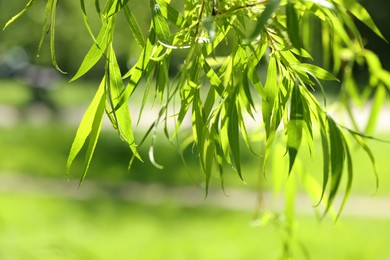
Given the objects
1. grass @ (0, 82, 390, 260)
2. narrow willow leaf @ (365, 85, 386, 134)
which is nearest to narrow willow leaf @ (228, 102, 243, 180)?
narrow willow leaf @ (365, 85, 386, 134)

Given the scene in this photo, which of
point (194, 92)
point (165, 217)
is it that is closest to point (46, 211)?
point (165, 217)

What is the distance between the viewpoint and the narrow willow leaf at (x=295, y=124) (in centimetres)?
66

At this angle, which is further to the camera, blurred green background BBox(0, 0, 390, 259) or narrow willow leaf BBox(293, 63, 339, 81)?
blurred green background BBox(0, 0, 390, 259)

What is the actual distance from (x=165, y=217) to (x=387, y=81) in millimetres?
3927

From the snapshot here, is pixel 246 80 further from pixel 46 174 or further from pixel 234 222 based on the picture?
pixel 46 174

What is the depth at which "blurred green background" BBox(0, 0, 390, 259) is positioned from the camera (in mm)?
4492

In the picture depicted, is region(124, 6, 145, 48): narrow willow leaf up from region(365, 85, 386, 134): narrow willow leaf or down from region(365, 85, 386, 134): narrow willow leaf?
up

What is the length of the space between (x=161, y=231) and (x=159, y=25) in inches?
168

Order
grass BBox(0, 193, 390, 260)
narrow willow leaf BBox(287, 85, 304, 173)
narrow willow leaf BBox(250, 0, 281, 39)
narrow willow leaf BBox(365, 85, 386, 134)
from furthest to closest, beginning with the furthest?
1. grass BBox(0, 193, 390, 260)
2. narrow willow leaf BBox(365, 85, 386, 134)
3. narrow willow leaf BBox(287, 85, 304, 173)
4. narrow willow leaf BBox(250, 0, 281, 39)

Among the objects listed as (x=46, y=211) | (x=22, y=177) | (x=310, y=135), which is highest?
(x=310, y=135)

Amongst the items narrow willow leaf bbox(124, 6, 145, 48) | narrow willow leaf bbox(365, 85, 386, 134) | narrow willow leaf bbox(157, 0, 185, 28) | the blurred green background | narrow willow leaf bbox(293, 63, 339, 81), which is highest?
narrow willow leaf bbox(157, 0, 185, 28)

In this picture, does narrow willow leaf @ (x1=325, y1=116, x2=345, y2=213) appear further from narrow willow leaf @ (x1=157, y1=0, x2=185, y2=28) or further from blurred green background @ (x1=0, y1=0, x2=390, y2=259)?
blurred green background @ (x1=0, y1=0, x2=390, y2=259)

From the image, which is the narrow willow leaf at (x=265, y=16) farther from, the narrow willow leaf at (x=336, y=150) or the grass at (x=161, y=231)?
the grass at (x=161, y=231)

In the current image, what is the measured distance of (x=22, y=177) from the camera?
6.53m
